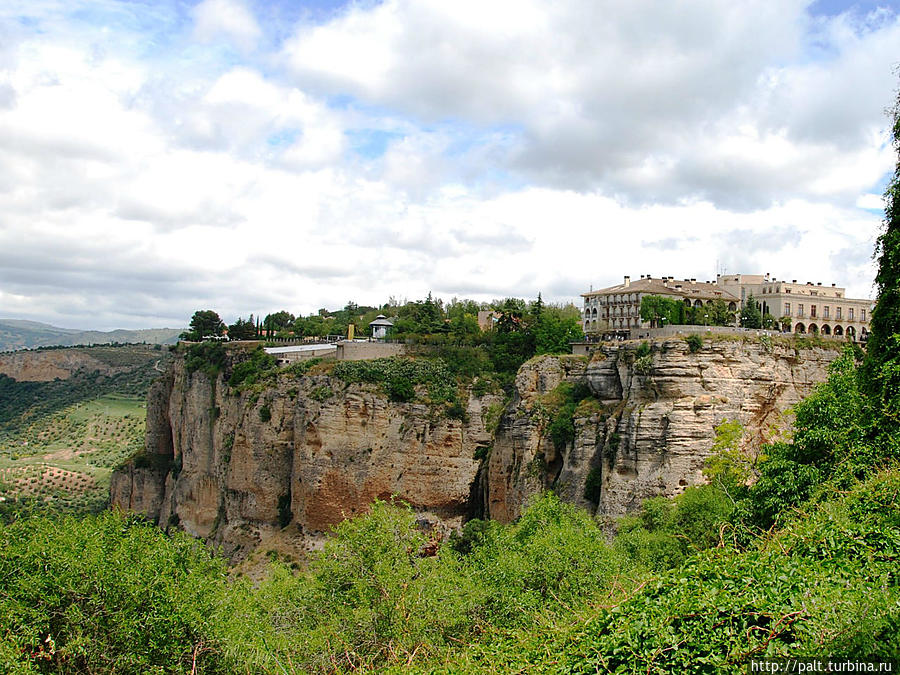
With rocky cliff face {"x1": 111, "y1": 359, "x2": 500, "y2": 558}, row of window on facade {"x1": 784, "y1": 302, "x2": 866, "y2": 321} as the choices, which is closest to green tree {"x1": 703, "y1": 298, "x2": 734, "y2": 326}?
row of window on facade {"x1": 784, "y1": 302, "x2": 866, "y2": 321}

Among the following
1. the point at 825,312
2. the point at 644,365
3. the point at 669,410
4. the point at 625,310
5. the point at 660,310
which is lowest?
the point at 669,410

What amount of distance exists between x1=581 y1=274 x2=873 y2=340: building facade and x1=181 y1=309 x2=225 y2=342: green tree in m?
39.3

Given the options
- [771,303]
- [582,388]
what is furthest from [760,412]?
[771,303]

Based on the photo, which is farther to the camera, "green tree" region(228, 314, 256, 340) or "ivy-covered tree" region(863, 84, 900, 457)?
"green tree" region(228, 314, 256, 340)

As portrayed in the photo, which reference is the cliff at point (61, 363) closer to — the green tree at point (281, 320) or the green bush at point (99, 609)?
the green tree at point (281, 320)

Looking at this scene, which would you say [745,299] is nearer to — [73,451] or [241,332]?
[241,332]

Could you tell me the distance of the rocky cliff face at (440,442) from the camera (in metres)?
25.6

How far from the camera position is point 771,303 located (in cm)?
4522

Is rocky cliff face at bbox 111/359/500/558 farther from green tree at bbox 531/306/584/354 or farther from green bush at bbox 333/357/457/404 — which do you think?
green tree at bbox 531/306/584/354

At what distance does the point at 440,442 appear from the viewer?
40.7 metres

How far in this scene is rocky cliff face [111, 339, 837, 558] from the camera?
84.0 ft

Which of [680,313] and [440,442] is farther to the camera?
[680,313]

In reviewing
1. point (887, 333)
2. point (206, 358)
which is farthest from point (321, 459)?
point (887, 333)

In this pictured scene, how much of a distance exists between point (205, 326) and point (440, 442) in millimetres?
42462
